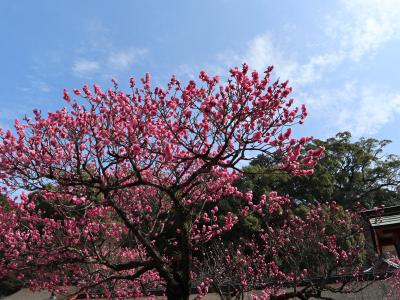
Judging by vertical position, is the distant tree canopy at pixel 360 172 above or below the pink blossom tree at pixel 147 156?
above

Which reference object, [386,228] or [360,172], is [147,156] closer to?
[386,228]

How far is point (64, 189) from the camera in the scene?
816 centimetres

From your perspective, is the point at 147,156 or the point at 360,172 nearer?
the point at 147,156

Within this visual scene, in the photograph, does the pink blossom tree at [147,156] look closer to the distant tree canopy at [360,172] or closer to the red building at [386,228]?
the red building at [386,228]

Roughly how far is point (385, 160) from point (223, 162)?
40.7 metres

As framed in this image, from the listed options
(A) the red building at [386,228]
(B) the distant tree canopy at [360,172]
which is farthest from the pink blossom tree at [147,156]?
(B) the distant tree canopy at [360,172]

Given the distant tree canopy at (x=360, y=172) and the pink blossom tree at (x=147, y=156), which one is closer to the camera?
the pink blossom tree at (x=147, y=156)

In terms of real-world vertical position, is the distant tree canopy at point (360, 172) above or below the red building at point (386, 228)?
above

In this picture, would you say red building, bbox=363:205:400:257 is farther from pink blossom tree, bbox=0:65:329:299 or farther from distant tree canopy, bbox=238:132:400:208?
distant tree canopy, bbox=238:132:400:208

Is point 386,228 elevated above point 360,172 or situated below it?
below

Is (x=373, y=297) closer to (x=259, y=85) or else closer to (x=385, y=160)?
(x=259, y=85)

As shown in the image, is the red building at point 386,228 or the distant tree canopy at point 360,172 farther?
the distant tree canopy at point 360,172

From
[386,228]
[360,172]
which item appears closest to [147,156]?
[386,228]

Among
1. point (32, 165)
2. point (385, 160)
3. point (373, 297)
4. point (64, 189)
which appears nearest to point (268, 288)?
point (373, 297)
